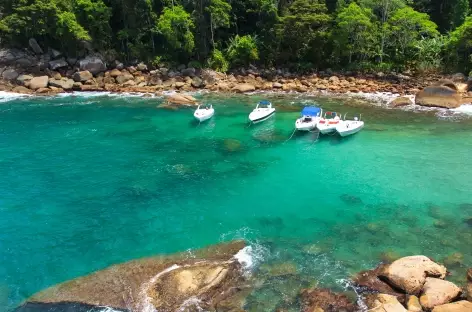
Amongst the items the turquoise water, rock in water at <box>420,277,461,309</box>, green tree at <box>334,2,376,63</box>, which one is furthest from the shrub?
rock in water at <box>420,277,461,309</box>

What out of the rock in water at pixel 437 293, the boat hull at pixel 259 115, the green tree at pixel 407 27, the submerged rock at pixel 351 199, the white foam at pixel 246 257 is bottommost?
the white foam at pixel 246 257

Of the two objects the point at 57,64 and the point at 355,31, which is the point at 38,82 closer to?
the point at 57,64

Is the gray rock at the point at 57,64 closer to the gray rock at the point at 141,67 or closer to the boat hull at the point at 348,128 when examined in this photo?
the gray rock at the point at 141,67

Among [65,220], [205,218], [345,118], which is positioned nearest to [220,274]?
[205,218]

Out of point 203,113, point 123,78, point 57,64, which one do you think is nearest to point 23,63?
point 57,64

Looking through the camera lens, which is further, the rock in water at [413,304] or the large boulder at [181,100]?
the large boulder at [181,100]

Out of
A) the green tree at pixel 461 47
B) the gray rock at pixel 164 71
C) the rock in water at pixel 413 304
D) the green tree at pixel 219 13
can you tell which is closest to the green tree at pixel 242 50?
the green tree at pixel 219 13

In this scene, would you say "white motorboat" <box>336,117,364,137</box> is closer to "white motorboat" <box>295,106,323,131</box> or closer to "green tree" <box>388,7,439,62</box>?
A: "white motorboat" <box>295,106,323,131</box>
